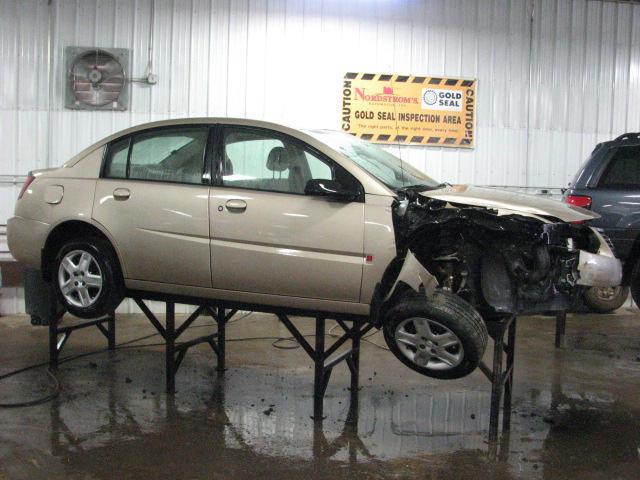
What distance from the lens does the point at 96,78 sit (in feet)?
26.0

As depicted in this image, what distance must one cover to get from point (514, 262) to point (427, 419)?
4.57ft

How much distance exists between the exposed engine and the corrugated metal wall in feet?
14.5

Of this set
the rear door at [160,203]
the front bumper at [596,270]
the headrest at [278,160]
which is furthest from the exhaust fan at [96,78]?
the front bumper at [596,270]

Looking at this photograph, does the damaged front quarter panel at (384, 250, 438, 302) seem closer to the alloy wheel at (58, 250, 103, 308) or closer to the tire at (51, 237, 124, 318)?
the tire at (51, 237, 124, 318)

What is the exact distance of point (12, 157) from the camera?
311 inches

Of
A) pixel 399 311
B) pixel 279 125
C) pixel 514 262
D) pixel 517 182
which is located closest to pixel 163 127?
pixel 279 125

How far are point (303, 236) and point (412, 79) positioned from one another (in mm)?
4697

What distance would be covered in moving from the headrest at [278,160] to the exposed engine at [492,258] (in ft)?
2.75

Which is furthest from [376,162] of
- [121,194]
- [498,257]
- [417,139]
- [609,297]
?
[417,139]

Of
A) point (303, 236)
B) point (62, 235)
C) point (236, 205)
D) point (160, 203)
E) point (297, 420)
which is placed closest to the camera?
point (303, 236)

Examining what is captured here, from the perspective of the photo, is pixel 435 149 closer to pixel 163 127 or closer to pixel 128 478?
pixel 163 127

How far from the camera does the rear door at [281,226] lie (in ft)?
13.7

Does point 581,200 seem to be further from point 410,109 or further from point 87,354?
point 87,354

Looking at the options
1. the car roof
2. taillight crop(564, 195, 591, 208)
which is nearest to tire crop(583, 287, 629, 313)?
taillight crop(564, 195, 591, 208)
